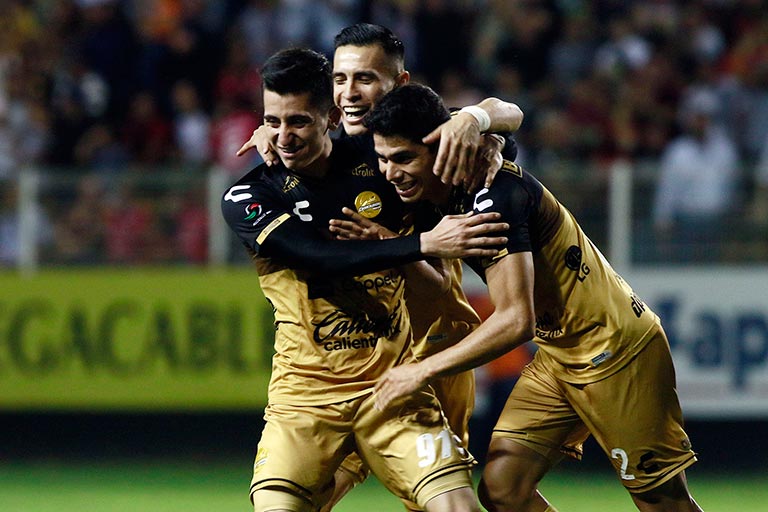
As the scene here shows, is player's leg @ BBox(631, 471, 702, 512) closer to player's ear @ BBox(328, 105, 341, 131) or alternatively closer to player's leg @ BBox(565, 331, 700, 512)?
player's leg @ BBox(565, 331, 700, 512)

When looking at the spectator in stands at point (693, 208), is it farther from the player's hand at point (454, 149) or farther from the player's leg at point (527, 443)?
the player's hand at point (454, 149)

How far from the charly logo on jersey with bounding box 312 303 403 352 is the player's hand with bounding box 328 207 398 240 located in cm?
30

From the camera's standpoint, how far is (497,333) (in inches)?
187

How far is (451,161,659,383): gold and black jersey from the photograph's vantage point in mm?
5258

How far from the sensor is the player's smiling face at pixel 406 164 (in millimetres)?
4898

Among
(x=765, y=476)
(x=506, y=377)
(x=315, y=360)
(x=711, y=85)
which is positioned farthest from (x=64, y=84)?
(x=315, y=360)

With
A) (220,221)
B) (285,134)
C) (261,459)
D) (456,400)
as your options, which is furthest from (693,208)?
(261,459)

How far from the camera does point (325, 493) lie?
5.14 metres

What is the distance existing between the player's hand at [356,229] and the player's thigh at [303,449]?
0.65 metres

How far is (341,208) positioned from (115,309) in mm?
5520

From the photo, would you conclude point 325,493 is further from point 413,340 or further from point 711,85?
point 711,85

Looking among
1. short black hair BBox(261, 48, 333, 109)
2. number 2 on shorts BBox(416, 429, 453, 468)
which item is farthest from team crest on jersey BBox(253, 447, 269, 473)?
short black hair BBox(261, 48, 333, 109)

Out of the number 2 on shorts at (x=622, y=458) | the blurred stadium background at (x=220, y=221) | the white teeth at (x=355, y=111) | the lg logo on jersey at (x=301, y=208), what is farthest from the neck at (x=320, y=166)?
the blurred stadium background at (x=220, y=221)

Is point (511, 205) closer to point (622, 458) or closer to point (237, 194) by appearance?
point (237, 194)
